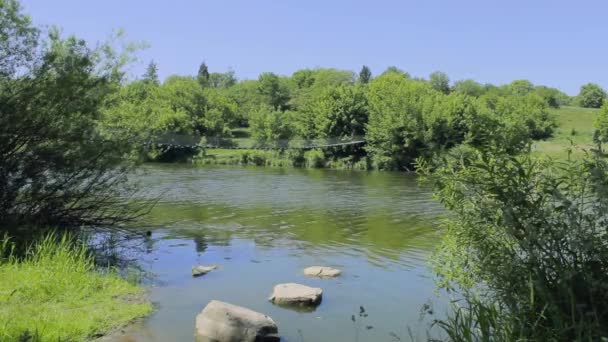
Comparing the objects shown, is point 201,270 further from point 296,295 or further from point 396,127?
point 396,127

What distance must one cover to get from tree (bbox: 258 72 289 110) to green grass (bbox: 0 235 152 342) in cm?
10004

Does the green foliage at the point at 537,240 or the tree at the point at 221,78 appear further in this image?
the tree at the point at 221,78

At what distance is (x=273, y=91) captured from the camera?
4444 inches

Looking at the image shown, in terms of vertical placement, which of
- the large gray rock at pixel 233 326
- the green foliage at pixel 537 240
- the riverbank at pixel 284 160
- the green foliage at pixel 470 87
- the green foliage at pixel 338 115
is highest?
the green foliage at pixel 470 87

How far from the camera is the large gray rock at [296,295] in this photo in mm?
9716

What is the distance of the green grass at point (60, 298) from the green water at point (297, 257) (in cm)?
48

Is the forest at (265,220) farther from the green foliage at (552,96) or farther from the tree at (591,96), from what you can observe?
the tree at (591,96)

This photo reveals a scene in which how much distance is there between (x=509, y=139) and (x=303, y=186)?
30.0 metres

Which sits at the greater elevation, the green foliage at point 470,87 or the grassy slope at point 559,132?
the green foliage at point 470,87

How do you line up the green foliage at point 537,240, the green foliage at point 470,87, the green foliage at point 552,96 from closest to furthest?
the green foliage at point 537,240 → the green foliage at point 552,96 → the green foliage at point 470,87

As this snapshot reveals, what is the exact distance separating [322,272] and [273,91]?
102650 millimetres

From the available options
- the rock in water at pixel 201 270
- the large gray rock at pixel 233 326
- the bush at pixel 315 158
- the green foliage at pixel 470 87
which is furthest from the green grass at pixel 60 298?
the green foliage at pixel 470 87

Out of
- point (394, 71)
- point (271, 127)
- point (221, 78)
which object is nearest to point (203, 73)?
point (221, 78)

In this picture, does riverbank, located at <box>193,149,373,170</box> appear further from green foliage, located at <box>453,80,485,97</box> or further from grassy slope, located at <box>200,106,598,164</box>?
green foliage, located at <box>453,80,485,97</box>
